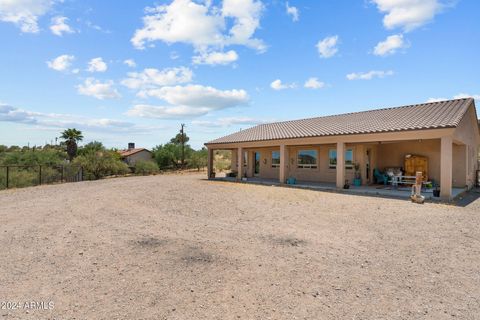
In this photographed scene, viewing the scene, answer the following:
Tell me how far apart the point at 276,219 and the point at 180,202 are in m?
4.20

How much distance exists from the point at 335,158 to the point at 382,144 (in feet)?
10.1

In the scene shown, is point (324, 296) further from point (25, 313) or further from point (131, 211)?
point (131, 211)

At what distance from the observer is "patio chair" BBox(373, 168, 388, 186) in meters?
16.0

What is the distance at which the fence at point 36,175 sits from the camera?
17047 mm

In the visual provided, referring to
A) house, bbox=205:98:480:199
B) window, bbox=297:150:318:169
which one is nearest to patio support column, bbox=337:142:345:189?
house, bbox=205:98:480:199

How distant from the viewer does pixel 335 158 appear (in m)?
17.1

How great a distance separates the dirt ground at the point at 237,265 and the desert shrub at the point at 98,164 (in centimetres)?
1763

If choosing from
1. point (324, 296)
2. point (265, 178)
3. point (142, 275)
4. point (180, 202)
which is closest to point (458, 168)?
point (265, 178)

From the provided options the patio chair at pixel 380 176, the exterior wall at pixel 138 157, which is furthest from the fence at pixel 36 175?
the exterior wall at pixel 138 157

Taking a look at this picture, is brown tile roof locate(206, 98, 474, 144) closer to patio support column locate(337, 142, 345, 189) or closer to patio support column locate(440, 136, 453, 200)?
patio support column locate(440, 136, 453, 200)

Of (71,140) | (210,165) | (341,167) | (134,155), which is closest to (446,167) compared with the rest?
(341,167)

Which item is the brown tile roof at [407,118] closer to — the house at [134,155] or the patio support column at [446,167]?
the patio support column at [446,167]

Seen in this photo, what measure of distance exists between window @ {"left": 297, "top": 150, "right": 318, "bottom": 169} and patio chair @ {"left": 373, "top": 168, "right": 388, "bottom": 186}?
3.58 meters

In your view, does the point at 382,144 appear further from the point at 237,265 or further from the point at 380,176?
the point at 237,265
